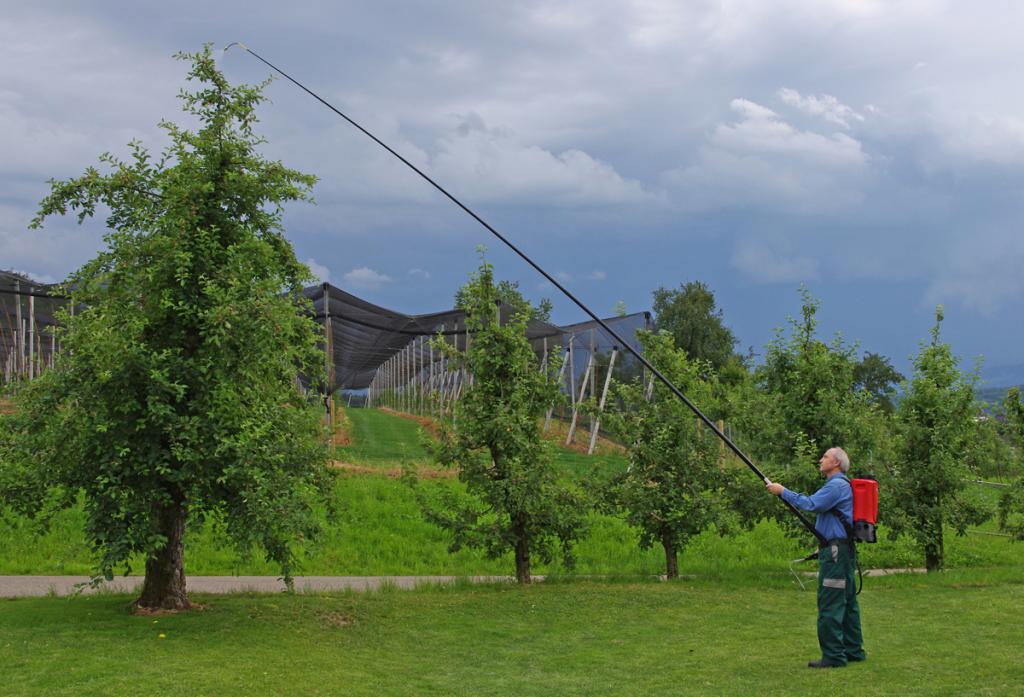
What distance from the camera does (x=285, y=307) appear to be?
1064cm

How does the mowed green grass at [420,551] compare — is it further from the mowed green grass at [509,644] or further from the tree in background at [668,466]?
the mowed green grass at [509,644]

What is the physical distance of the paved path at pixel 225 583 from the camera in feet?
44.5

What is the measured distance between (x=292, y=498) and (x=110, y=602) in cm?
341

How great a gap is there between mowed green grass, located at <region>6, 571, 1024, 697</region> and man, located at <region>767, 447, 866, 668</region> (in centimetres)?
25

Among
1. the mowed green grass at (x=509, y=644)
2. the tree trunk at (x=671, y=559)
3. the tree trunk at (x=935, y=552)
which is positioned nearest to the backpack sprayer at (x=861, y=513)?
the mowed green grass at (x=509, y=644)

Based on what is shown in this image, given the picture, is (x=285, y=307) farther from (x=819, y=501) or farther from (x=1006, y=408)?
(x=1006, y=408)

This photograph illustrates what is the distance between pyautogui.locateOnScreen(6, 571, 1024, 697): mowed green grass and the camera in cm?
831

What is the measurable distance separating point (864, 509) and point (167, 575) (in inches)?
296

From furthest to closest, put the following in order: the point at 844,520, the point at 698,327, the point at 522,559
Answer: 1. the point at 698,327
2. the point at 522,559
3. the point at 844,520

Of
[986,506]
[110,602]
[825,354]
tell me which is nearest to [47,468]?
[110,602]

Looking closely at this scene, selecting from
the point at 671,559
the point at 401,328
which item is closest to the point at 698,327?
the point at 401,328

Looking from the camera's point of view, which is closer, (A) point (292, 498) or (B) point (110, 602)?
(A) point (292, 498)

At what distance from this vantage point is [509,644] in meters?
10.4

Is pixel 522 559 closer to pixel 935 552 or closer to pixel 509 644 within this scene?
pixel 509 644
